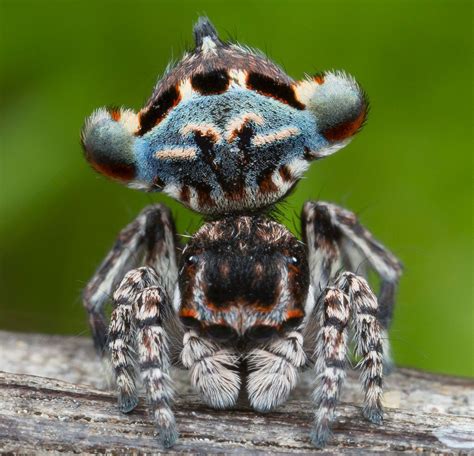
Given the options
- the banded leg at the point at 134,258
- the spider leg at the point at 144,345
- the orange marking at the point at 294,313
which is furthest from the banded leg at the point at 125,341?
the orange marking at the point at 294,313

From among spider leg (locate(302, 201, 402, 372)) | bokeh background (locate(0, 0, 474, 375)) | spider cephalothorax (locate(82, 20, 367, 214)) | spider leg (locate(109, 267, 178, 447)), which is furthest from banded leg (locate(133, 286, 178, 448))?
bokeh background (locate(0, 0, 474, 375))

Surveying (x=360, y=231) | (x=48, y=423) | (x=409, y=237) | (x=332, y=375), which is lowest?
(x=48, y=423)

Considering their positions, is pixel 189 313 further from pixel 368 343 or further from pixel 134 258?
pixel 134 258

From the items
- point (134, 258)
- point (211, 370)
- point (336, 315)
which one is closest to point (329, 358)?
point (336, 315)

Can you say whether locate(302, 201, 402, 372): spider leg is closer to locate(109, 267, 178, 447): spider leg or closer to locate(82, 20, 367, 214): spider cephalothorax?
locate(82, 20, 367, 214): spider cephalothorax

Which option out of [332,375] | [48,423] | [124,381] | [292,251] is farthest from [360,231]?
[48,423]

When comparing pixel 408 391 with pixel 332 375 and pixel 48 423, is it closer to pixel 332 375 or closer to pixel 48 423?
pixel 332 375

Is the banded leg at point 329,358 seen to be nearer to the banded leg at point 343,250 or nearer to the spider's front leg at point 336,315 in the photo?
the spider's front leg at point 336,315
